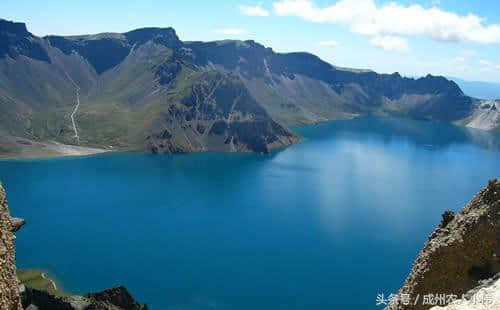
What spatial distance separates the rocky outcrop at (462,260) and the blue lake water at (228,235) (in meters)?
64.8

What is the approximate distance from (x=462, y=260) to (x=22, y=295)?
127ft

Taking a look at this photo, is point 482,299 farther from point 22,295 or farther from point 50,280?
point 50,280

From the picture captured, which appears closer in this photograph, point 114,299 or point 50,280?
point 114,299

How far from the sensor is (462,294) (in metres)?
24.7

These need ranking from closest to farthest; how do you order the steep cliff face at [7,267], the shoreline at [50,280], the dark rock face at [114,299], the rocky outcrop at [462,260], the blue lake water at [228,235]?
the steep cliff face at [7,267]
the rocky outcrop at [462,260]
the dark rock face at [114,299]
the shoreline at [50,280]
the blue lake water at [228,235]

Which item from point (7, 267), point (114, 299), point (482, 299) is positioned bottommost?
point (114, 299)

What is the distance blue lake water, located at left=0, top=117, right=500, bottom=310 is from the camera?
311 ft

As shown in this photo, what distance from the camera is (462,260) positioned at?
2569 centimetres

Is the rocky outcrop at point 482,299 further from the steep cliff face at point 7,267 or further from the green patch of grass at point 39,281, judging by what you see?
the green patch of grass at point 39,281

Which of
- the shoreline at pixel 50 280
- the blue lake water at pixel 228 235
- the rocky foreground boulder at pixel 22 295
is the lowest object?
the shoreline at pixel 50 280

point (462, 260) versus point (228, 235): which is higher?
point (462, 260)

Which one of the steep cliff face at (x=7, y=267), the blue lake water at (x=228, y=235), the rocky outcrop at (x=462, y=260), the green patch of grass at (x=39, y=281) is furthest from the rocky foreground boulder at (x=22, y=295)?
the green patch of grass at (x=39, y=281)

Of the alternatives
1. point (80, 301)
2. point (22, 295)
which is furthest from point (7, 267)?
point (80, 301)

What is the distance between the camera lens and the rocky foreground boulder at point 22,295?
62.0 feet
